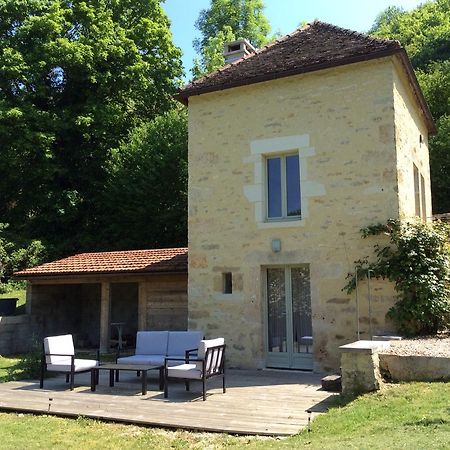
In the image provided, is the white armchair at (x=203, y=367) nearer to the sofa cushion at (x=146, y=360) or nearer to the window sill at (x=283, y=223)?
the sofa cushion at (x=146, y=360)

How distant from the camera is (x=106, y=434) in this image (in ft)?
19.6

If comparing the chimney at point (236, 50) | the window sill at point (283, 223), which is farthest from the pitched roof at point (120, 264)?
the chimney at point (236, 50)

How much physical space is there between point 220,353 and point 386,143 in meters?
5.04

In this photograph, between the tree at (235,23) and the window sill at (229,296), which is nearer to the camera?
the window sill at (229,296)

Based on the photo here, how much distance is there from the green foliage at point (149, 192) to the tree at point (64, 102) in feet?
5.02

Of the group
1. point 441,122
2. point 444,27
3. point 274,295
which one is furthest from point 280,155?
point 444,27

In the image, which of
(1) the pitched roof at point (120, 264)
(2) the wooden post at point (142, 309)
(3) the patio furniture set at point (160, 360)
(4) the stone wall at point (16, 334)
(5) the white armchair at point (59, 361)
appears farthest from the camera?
(4) the stone wall at point (16, 334)

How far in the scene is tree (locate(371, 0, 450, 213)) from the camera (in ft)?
68.3

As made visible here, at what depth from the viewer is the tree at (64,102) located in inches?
825

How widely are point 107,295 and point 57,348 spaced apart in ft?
16.5

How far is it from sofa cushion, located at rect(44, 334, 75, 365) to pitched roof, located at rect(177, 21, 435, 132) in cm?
601

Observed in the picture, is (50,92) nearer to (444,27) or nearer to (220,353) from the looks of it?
(220,353)

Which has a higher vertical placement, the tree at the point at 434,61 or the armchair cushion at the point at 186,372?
the tree at the point at 434,61

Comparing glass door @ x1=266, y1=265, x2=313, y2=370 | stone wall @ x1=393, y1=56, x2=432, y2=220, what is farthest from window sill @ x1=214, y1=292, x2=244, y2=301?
stone wall @ x1=393, y1=56, x2=432, y2=220
